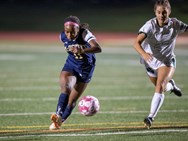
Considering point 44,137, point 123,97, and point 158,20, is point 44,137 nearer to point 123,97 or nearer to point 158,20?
point 158,20

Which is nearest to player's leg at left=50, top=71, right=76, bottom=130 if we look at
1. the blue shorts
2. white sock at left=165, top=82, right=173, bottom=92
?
the blue shorts

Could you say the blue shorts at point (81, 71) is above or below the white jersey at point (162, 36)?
below

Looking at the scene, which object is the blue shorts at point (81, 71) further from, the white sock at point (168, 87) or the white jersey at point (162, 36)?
the white sock at point (168, 87)

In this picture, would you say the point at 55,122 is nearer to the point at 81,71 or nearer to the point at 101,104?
the point at 81,71

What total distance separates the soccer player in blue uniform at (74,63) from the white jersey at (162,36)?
0.81 meters

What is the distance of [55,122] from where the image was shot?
8234 millimetres

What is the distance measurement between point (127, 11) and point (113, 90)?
30929 millimetres

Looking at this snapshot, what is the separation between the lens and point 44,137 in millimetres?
7719

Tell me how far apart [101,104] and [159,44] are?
115 inches

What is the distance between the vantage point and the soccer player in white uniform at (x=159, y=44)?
26.9 feet

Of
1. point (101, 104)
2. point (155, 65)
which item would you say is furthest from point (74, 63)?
point (101, 104)

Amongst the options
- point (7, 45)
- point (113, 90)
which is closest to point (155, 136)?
point (113, 90)

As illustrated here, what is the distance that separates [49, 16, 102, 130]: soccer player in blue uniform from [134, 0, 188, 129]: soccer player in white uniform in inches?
28.7

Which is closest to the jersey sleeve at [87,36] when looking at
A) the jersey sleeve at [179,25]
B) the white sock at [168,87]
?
the jersey sleeve at [179,25]
